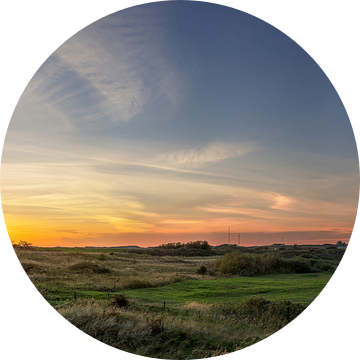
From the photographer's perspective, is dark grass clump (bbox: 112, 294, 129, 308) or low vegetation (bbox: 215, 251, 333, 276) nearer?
dark grass clump (bbox: 112, 294, 129, 308)

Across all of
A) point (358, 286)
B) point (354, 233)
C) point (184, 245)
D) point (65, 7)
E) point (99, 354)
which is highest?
point (65, 7)

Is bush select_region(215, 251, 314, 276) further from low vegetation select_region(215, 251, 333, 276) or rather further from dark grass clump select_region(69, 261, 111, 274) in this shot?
dark grass clump select_region(69, 261, 111, 274)

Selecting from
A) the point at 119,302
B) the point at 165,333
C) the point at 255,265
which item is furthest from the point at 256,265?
the point at 165,333

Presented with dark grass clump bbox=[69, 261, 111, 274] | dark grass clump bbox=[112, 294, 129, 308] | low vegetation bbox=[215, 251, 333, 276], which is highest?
dark grass clump bbox=[112, 294, 129, 308]

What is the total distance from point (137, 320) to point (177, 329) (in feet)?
5.57

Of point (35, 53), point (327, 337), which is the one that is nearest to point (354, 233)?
point (327, 337)

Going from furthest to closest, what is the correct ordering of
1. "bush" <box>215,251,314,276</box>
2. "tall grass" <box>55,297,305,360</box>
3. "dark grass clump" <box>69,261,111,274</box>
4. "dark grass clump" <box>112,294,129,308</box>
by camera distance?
"bush" <box>215,251,314,276</box>
"dark grass clump" <box>69,261,111,274</box>
"dark grass clump" <box>112,294,129,308</box>
"tall grass" <box>55,297,305,360</box>

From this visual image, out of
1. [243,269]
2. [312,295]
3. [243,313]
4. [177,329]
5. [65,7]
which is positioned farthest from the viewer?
[243,269]

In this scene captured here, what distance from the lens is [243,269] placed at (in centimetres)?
4362

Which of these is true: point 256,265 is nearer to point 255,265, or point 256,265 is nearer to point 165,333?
point 255,265

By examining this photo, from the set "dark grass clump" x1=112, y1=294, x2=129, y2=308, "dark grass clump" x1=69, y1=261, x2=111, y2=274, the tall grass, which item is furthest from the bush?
the tall grass

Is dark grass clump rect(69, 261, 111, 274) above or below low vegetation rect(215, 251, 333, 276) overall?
below

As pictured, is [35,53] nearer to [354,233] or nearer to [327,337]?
[354,233]

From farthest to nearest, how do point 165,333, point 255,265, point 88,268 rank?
1. point 255,265
2. point 88,268
3. point 165,333
